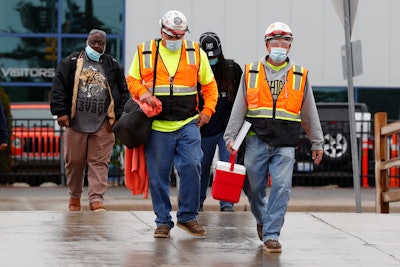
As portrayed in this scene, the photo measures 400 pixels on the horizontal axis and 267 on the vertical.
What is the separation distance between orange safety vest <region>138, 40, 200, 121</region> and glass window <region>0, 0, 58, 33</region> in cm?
1823

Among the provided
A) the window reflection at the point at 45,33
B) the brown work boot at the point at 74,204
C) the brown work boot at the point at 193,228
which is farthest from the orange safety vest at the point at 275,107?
the window reflection at the point at 45,33

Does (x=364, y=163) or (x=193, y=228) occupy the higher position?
(x=364, y=163)

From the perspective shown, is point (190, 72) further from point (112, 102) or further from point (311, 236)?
point (112, 102)

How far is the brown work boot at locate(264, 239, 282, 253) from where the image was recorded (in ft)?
31.3

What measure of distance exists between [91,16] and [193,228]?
1826cm

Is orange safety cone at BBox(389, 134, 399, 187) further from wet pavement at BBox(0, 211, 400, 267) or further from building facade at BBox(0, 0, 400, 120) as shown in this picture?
wet pavement at BBox(0, 211, 400, 267)

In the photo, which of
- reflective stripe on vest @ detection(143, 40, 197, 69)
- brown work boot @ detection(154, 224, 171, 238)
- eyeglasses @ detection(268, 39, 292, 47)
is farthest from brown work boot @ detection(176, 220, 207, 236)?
eyeglasses @ detection(268, 39, 292, 47)

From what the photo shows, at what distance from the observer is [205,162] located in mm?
12867

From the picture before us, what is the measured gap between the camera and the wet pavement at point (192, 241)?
9078 millimetres

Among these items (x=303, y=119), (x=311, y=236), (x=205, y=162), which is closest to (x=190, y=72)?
(x=303, y=119)

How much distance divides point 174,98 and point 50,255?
1.79 meters

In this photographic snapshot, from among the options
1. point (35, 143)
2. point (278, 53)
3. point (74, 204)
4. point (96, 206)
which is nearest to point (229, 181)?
point (278, 53)

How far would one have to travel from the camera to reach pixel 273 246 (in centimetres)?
953

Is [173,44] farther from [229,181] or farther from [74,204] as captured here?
[74,204]
